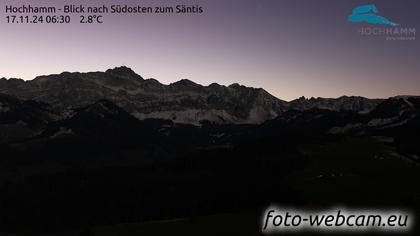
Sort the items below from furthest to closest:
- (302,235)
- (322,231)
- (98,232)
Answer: (98,232) → (302,235) → (322,231)

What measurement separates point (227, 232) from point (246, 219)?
74.5 feet

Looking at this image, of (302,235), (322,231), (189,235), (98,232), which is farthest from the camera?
(98,232)

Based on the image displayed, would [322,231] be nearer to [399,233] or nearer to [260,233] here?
[260,233]

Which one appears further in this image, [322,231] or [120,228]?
[120,228]

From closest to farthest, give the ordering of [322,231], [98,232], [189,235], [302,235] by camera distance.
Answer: [322,231]
[302,235]
[189,235]
[98,232]

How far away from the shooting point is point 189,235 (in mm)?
166625

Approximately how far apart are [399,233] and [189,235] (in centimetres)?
5873

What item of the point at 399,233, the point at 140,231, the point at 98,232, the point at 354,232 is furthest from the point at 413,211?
the point at 98,232

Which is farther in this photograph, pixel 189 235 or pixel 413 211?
pixel 413 211

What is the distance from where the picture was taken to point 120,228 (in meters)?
184

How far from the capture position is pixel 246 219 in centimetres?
19075

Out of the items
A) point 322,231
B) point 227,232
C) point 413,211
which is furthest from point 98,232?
point 413,211

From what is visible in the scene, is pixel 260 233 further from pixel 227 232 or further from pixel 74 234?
pixel 74 234

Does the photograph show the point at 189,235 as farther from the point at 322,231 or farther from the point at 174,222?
the point at 322,231
